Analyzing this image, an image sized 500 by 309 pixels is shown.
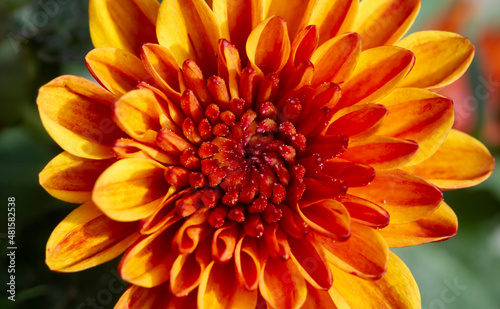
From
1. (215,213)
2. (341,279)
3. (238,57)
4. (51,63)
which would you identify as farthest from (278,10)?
(51,63)

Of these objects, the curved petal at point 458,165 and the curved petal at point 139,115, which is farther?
the curved petal at point 458,165

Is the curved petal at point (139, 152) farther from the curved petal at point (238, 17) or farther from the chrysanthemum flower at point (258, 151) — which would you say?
the curved petal at point (238, 17)

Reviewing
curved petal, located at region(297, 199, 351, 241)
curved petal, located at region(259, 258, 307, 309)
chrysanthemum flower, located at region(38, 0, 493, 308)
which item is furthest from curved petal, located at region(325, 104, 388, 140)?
curved petal, located at region(259, 258, 307, 309)

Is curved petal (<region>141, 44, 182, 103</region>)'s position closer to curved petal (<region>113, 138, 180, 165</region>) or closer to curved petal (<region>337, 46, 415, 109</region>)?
curved petal (<region>113, 138, 180, 165</region>)

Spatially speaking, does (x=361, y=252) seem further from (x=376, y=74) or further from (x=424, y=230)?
(x=376, y=74)

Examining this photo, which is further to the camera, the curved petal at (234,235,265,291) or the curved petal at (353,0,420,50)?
the curved petal at (353,0,420,50)

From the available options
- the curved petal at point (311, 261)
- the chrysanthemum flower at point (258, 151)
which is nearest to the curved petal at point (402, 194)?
the chrysanthemum flower at point (258, 151)
